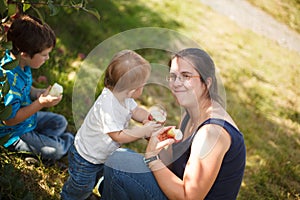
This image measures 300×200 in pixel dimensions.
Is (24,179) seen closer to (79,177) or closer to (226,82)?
(79,177)

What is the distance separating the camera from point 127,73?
1.76 meters

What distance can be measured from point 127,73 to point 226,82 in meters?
2.39

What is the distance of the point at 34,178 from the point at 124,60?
0.88 m

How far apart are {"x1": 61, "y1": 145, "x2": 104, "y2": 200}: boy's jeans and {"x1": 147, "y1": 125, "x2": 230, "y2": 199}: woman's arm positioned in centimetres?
53

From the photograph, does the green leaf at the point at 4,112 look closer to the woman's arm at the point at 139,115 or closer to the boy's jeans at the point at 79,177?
the boy's jeans at the point at 79,177

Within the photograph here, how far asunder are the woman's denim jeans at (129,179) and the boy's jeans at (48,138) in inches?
24.0

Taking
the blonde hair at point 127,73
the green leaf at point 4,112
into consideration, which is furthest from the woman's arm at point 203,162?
the green leaf at point 4,112

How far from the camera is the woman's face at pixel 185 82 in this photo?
5.46 feet

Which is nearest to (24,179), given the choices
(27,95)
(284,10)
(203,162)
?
(27,95)

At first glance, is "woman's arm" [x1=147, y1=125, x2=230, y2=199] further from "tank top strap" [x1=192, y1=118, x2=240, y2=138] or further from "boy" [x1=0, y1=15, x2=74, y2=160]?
"boy" [x1=0, y1=15, x2=74, y2=160]

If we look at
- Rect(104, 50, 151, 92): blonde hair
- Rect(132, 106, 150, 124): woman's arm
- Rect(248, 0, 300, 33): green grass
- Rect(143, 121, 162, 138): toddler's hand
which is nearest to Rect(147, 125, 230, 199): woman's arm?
Rect(143, 121, 162, 138): toddler's hand

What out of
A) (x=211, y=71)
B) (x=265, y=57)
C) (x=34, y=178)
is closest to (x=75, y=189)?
(x=34, y=178)

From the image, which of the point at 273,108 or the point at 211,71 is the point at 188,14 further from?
the point at 211,71

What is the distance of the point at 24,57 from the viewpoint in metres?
2.05
